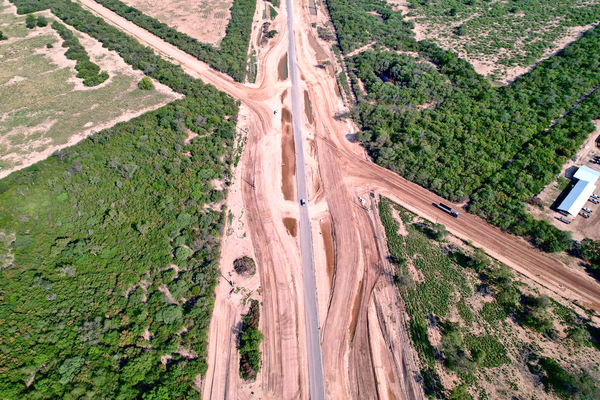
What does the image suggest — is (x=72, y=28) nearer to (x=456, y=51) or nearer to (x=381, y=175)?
(x=381, y=175)

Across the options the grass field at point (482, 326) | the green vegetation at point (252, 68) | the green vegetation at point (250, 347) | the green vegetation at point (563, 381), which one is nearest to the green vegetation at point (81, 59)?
the green vegetation at point (252, 68)

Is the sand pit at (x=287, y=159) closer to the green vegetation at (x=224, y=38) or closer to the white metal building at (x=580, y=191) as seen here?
the green vegetation at (x=224, y=38)

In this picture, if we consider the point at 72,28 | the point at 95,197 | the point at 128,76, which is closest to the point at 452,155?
the point at 95,197

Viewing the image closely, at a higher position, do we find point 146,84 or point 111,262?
point 146,84

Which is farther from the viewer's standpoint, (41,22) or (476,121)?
(41,22)

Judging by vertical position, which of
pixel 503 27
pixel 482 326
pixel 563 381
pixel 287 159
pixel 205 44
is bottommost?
pixel 482 326

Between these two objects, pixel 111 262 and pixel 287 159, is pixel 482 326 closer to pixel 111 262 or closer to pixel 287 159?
pixel 287 159

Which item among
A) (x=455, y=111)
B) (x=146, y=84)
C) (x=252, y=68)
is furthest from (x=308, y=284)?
(x=252, y=68)
